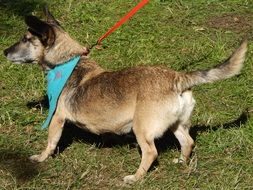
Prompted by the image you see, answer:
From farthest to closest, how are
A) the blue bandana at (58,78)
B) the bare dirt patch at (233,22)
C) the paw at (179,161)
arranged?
the bare dirt patch at (233,22)
the blue bandana at (58,78)
the paw at (179,161)

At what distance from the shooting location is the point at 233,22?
330 inches

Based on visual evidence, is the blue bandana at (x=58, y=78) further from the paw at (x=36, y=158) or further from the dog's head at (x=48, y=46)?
the paw at (x=36, y=158)

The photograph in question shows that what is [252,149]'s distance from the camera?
5.45m

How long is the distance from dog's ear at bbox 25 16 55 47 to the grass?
0.97 meters

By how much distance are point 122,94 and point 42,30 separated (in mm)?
1032

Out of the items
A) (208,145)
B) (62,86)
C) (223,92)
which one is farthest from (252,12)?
(62,86)

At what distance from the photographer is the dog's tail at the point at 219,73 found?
194 inches

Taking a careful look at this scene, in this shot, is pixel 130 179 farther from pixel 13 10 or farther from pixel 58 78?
pixel 13 10

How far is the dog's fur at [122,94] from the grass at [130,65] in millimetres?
244

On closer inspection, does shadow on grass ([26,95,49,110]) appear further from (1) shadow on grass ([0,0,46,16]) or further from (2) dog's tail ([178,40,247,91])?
(1) shadow on grass ([0,0,46,16])

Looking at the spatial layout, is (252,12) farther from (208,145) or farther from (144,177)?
(144,177)

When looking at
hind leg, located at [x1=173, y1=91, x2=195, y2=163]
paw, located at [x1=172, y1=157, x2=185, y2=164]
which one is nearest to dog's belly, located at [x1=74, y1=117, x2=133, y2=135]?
hind leg, located at [x1=173, y1=91, x2=195, y2=163]

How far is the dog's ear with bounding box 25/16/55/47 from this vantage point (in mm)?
5235

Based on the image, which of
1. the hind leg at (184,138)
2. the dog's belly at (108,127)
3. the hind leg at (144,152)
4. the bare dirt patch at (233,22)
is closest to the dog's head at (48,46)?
the dog's belly at (108,127)
